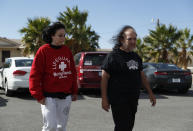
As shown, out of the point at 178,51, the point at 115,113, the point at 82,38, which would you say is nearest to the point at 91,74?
the point at 115,113

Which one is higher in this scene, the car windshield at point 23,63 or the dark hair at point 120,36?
the dark hair at point 120,36

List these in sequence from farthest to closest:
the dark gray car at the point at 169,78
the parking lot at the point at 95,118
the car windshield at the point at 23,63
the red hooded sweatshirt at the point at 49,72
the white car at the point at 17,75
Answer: the dark gray car at the point at 169,78, the car windshield at the point at 23,63, the white car at the point at 17,75, the parking lot at the point at 95,118, the red hooded sweatshirt at the point at 49,72

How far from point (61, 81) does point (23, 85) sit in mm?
6461

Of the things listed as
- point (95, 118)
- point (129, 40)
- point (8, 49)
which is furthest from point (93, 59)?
point (8, 49)

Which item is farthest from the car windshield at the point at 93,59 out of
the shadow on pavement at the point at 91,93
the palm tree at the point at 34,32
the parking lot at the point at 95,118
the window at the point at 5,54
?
the window at the point at 5,54

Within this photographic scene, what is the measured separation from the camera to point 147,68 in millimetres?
11680

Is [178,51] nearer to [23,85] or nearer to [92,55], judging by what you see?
[92,55]

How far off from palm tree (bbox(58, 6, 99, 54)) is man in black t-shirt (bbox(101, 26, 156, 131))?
74.7 feet

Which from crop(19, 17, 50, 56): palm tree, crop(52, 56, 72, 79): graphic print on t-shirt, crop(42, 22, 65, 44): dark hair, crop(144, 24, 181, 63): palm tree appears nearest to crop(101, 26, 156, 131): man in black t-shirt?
crop(52, 56, 72, 79): graphic print on t-shirt

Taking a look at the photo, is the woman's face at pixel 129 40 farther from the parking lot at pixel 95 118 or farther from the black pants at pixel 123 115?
the parking lot at pixel 95 118

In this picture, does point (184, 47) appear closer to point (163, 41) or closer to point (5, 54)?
point (163, 41)

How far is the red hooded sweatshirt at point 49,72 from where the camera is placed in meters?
2.98

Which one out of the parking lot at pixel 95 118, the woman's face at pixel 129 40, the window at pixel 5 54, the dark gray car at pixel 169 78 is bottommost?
the parking lot at pixel 95 118

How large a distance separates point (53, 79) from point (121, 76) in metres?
0.78
